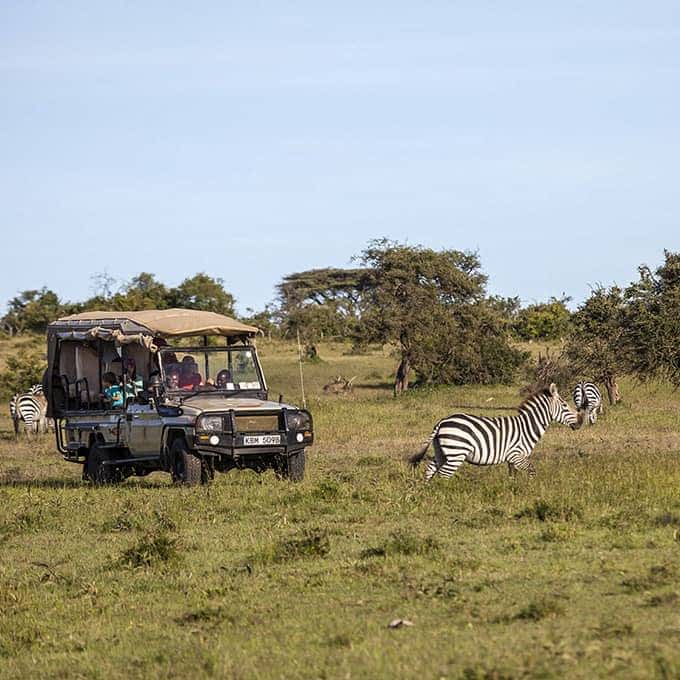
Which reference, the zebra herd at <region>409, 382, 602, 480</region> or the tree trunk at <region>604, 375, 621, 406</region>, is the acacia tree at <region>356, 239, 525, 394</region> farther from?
the zebra herd at <region>409, 382, 602, 480</region>

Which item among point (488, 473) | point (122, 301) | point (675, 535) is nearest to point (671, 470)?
point (488, 473)

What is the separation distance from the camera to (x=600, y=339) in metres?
30.4

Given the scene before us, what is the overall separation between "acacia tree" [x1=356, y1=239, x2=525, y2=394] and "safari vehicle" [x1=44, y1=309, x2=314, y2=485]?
23295 millimetres

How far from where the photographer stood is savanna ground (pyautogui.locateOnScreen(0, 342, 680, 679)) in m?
7.47

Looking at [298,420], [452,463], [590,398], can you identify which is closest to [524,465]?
[452,463]

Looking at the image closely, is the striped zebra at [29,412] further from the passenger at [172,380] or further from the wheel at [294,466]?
the wheel at [294,466]

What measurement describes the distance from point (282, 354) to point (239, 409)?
1519 inches

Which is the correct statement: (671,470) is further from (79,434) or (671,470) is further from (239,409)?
(79,434)

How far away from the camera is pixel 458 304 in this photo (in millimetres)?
Answer: 44531

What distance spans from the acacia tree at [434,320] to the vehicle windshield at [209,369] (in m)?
24.2

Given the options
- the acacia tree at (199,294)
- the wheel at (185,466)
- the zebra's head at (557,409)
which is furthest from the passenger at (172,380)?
the acacia tree at (199,294)

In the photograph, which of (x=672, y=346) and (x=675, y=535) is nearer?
(x=675, y=535)

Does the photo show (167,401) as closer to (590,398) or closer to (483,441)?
(483,441)

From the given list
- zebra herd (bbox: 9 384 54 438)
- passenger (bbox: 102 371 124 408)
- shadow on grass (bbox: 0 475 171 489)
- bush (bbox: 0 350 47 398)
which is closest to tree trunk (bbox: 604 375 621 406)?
zebra herd (bbox: 9 384 54 438)
